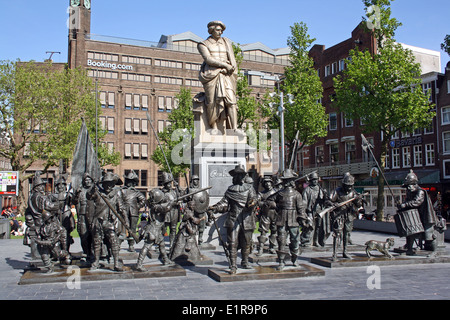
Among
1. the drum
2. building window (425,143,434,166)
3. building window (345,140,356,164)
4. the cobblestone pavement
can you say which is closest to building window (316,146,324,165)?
building window (345,140,356,164)

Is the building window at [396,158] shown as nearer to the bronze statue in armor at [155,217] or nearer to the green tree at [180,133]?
the green tree at [180,133]

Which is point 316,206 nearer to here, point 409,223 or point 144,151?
point 409,223

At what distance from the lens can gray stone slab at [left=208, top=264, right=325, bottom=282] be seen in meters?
8.40

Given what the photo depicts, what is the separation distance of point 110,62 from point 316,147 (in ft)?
97.7

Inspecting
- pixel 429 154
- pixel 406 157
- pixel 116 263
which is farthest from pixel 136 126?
pixel 116 263

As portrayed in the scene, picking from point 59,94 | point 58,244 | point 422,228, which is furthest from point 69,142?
point 422,228

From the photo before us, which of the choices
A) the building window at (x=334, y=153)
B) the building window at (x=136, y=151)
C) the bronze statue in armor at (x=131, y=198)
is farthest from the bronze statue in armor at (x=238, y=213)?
the building window at (x=136, y=151)

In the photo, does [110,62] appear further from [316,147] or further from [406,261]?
[406,261]

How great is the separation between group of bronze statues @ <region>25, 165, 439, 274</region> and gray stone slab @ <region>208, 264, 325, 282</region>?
0.19m

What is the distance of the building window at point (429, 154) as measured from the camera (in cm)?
3683

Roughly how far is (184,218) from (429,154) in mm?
32427

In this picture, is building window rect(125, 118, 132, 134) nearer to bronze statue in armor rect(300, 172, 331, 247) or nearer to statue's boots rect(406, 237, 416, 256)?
bronze statue in armor rect(300, 172, 331, 247)

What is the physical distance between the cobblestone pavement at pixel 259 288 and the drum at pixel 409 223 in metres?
1.56

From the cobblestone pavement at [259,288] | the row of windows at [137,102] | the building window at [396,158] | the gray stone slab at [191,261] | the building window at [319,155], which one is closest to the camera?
the cobblestone pavement at [259,288]
